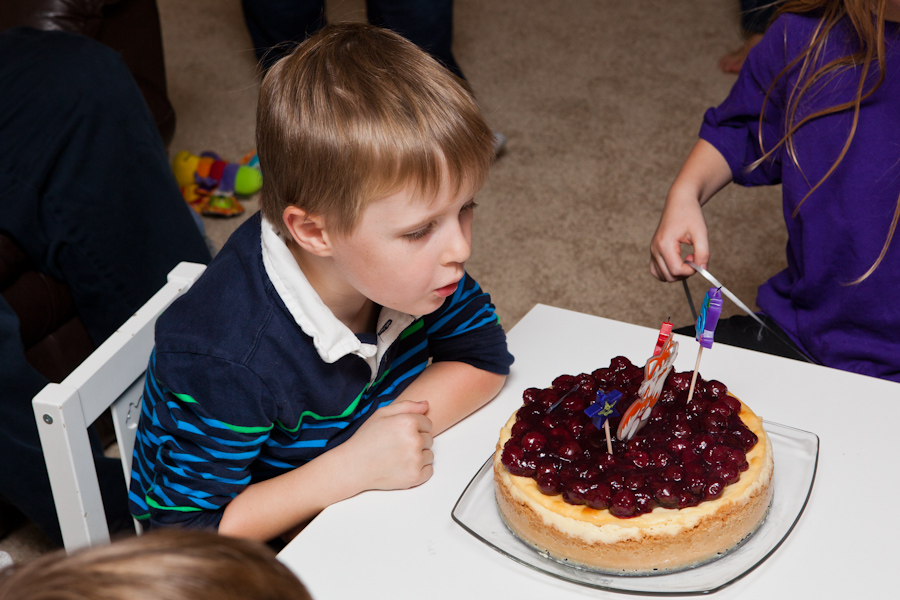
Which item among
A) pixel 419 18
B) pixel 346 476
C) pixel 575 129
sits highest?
pixel 346 476

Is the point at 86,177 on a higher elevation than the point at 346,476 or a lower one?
lower

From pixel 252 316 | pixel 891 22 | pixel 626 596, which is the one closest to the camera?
pixel 626 596

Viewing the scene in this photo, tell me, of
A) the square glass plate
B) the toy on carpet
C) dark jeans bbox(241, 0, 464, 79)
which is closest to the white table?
the square glass plate

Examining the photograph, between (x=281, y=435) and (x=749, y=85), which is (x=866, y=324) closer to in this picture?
(x=749, y=85)

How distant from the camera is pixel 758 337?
3.83 feet

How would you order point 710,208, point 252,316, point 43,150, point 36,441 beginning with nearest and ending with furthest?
point 252,316
point 36,441
point 43,150
point 710,208

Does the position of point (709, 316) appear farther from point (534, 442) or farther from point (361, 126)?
point (361, 126)

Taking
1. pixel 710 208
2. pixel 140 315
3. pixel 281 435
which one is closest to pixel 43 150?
pixel 140 315

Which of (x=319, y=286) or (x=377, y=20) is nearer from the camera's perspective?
(x=319, y=286)

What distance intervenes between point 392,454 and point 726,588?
0.31 meters

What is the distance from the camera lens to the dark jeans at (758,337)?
→ 3.74ft

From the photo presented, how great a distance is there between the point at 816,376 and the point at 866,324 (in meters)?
0.23

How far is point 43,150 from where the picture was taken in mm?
1531

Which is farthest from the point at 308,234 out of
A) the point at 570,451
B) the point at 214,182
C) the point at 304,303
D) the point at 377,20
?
the point at 377,20
